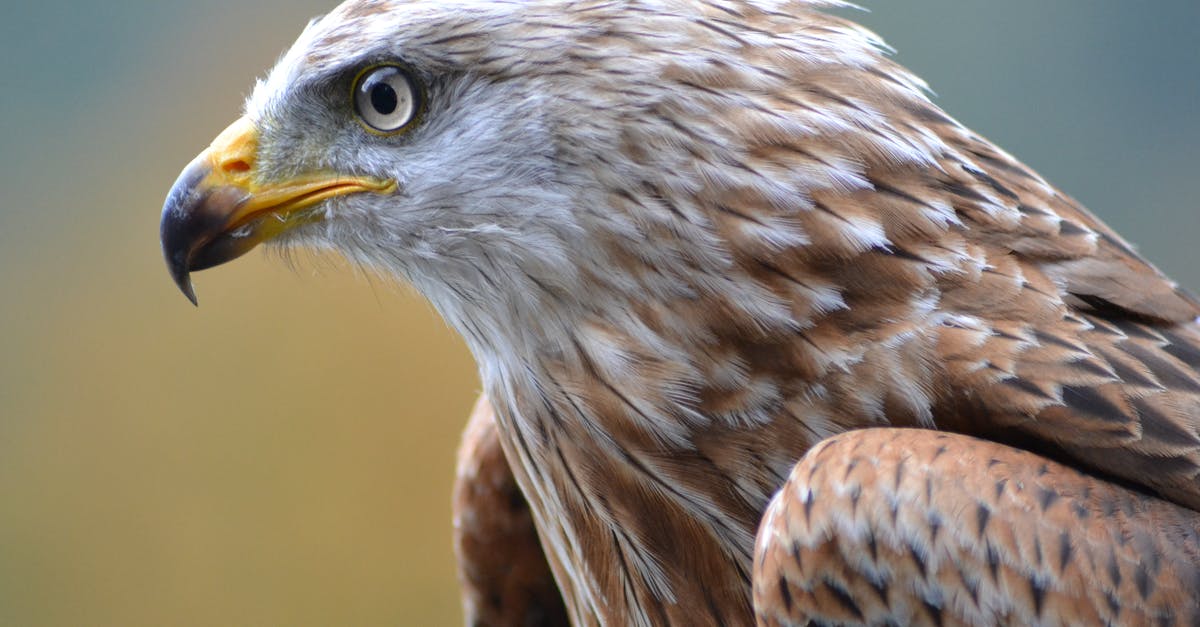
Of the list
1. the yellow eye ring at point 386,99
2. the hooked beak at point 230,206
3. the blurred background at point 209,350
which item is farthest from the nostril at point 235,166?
the blurred background at point 209,350

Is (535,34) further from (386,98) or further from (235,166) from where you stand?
(235,166)

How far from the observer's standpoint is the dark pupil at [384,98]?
4.38 feet

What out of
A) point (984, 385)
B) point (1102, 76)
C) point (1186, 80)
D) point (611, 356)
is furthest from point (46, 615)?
point (1186, 80)

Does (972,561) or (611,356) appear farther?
(611,356)

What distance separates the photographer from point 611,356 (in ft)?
4.16

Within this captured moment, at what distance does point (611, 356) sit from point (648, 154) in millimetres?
222

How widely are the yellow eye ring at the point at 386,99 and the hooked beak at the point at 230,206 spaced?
0.07m

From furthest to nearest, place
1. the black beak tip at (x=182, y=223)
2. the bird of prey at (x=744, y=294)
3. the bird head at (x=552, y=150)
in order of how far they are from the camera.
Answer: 1. the black beak tip at (x=182, y=223)
2. the bird head at (x=552, y=150)
3. the bird of prey at (x=744, y=294)

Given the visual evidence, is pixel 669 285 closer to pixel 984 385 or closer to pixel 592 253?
pixel 592 253

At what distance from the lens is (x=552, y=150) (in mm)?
1257

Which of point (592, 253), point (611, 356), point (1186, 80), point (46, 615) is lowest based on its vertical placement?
point (46, 615)

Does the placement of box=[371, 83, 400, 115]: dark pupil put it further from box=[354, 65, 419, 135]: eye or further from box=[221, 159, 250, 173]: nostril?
box=[221, 159, 250, 173]: nostril

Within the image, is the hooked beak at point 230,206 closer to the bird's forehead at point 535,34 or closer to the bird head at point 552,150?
the bird head at point 552,150

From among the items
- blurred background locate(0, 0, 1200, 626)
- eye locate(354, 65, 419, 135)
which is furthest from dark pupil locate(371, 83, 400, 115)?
blurred background locate(0, 0, 1200, 626)
